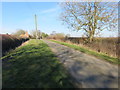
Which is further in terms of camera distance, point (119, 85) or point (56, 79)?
point (56, 79)

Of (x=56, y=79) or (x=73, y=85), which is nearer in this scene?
(x=73, y=85)

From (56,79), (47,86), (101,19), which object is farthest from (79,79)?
(101,19)

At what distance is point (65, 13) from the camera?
1556 cm

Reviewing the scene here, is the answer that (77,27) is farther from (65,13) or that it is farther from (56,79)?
(56,79)

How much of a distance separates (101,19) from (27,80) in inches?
550

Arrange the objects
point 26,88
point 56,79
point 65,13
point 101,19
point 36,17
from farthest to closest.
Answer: point 36,17, point 65,13, point 101,19, point 56,79, point 26,88

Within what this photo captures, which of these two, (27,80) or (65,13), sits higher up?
(65,13)

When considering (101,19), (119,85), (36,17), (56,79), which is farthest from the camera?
(36,17)

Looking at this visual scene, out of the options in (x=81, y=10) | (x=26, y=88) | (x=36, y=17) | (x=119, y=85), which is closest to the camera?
→ (x=26, y=88)

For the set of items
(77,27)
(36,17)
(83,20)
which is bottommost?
(77,27)

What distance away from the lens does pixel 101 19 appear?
12.9m

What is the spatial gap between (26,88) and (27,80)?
1.28ft

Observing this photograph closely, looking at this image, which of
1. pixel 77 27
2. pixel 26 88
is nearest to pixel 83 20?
pixel 77 27

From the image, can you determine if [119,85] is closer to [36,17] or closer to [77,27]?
[77,27]
